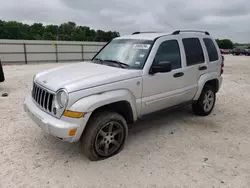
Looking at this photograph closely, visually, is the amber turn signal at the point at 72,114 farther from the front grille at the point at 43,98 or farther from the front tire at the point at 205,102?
the front tire at the point at 205,102

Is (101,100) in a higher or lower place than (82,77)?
lower

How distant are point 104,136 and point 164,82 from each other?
4.43 ft

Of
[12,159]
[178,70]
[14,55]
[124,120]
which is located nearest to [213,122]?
[178,70]

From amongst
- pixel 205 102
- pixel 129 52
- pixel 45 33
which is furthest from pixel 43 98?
pixel 45 33

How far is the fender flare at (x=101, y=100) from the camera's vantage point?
2716mm

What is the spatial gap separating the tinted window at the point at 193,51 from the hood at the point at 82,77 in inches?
51.6

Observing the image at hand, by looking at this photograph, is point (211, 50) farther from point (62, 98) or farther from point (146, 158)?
point (62, 98)

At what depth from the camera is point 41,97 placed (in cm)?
312

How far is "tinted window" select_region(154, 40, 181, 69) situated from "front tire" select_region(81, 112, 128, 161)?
1.17 m

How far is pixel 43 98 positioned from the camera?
306 centimetres

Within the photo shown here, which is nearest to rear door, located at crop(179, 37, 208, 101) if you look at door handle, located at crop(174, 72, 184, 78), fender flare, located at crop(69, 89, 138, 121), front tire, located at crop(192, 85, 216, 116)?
door handle, located at crop(174, 72, 184, 78)

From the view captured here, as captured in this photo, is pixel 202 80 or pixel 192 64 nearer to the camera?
pixel 192 64

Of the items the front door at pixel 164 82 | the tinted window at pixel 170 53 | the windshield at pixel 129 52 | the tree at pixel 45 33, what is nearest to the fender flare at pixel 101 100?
the front door at pixel 164 82

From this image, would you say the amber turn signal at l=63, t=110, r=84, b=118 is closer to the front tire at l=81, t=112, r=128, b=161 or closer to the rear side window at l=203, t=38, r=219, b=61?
the front tire at l=81, t=112, r=128, b=161
